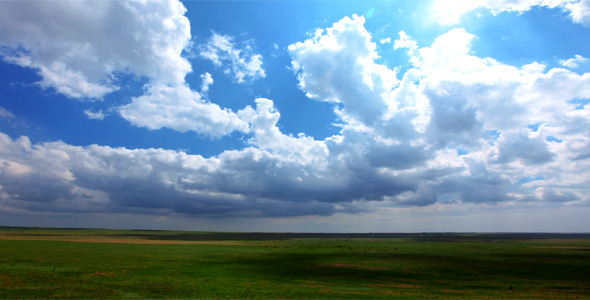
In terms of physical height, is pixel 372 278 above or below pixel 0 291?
below

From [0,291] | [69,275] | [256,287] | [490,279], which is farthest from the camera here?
[490,279]

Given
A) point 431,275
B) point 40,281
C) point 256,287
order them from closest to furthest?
point 40,281 < point 256,287 < point 431,275

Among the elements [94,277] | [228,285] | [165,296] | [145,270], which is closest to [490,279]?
[228,285]

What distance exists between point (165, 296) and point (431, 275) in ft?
135

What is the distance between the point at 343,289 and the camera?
3759 centimetres

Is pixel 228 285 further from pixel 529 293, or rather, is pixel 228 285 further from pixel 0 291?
pixel 529 293

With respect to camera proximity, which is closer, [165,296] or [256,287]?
[165,296]

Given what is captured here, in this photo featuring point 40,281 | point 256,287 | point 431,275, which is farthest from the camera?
point 431,275

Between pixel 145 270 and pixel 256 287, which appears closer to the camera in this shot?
pixel 256 287

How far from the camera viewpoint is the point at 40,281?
34.9m

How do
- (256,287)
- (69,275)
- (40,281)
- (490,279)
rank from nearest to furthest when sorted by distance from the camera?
(40,281) → (256,287) → (69,275) → (490,279)

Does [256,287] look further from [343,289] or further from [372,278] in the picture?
[372,278]

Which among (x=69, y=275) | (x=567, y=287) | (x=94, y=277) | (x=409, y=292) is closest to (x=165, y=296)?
(x=94, y=277)

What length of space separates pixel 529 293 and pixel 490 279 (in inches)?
430
